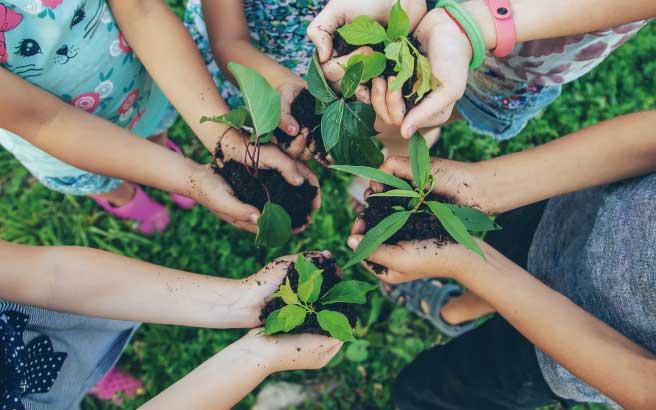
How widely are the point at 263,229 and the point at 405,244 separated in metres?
0.38

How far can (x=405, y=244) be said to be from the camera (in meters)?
1.33

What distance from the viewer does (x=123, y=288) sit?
1.30 meters

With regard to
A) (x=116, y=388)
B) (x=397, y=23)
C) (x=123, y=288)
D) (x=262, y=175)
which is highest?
(x=397, y=23)

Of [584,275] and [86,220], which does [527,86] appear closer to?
[584,275]

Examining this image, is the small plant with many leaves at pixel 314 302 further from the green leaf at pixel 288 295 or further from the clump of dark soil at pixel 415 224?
the clump of dark soil at pixel 415 224

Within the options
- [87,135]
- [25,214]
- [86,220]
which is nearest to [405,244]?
[87,135]

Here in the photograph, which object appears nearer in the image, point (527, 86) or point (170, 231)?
point (527, 86)

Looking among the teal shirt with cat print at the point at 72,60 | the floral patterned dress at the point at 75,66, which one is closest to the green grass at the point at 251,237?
the floral patterned dress at the point at 75,66

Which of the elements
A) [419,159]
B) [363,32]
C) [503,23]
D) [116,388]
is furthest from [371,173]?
[116,388]

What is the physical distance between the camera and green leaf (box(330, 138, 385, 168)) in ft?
4.11

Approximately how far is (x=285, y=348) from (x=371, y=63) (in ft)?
2.45

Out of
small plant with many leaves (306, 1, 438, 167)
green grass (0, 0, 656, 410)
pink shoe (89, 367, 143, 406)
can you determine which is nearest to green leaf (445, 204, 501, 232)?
small plant with many leaves (306, 1, 438, 167)

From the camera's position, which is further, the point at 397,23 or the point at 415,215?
the point at 415,215

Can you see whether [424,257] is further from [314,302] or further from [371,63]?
[371,63]
